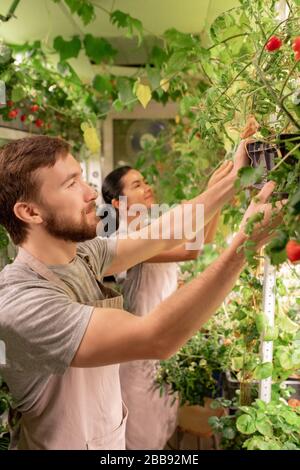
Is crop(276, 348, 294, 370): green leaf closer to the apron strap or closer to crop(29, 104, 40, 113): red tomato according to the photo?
the apron strap

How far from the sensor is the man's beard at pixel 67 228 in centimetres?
113

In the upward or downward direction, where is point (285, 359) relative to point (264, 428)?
upward

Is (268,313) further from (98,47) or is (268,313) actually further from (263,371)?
(98,47)

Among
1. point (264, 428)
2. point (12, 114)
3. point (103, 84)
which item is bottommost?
point (264, 428)

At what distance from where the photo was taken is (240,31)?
1.14 m

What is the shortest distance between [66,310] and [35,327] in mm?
73

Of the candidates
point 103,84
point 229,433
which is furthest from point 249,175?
point 103,84

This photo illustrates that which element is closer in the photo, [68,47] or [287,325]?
[287,325]

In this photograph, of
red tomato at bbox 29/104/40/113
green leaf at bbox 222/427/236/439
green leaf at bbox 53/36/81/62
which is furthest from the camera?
green leaf at bbox 53/36/81/62

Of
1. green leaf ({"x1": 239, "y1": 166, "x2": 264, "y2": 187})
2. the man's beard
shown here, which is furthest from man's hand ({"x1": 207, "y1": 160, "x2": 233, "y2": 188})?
green leaf ({"x1": 239, "y1": 166, "x2": 264, "y2": 187})

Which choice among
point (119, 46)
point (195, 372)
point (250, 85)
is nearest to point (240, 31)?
point (250, 85)

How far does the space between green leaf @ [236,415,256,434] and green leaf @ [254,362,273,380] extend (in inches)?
4.3

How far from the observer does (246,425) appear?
3.92 ft

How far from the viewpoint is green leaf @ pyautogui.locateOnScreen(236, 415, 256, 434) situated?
3.90 feet
